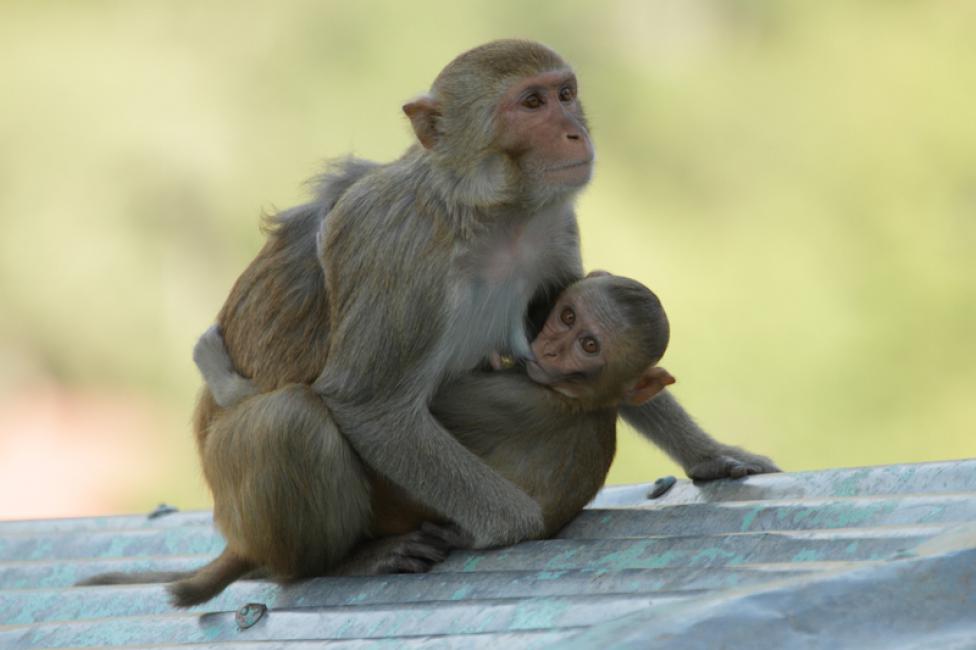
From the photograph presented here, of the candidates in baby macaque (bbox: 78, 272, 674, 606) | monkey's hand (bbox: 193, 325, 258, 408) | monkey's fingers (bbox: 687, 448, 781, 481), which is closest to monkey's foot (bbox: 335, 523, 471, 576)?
baby macaque (bbox: 78, 272, 674, 606)

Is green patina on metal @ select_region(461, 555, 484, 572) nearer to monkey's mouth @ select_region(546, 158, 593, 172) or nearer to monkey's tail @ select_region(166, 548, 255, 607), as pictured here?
monkey's tail @ select_region(166, 548, 255, 607)

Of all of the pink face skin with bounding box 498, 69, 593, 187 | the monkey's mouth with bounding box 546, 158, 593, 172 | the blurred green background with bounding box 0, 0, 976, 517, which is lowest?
the blurred green background with bounding box 0, 0, 976, 517

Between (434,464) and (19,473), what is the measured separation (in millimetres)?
9670

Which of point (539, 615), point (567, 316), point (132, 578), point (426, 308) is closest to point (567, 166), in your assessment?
point (567, 316)

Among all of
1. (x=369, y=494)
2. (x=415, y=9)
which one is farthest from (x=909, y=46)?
(x=369, y=494)

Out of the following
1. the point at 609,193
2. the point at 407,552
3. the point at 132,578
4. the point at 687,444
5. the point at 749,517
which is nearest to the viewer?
the point at 749,517

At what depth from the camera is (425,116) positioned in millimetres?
5086

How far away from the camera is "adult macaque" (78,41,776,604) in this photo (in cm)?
485

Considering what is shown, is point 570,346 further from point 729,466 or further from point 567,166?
point 729,466

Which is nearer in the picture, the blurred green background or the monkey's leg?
the monkey's leg

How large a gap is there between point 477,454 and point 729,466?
0.83m

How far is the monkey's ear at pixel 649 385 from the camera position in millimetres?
5105

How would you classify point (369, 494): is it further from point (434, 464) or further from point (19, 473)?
point (19, 473)

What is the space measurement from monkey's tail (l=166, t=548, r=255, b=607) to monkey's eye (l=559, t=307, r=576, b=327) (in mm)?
1168
